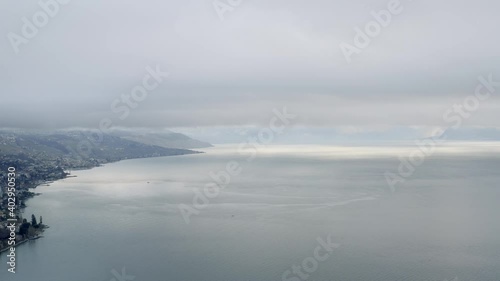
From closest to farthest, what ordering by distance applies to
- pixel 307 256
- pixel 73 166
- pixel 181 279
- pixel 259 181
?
pixel 181 279
pixel 307 256
pixel 259 181
pixel 73 166

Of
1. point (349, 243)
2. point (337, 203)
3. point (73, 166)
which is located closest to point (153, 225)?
point (349, 243)

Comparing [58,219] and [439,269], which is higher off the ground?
[58,219]

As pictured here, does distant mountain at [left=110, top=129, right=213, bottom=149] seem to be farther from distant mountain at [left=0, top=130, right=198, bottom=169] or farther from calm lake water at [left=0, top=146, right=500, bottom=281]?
calm lake water at [left=0, top=146, right=500, bottom=281]

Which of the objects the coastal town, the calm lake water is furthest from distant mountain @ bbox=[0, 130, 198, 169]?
the calm lake water

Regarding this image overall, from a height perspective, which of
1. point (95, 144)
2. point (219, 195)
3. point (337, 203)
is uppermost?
point (95, 144)

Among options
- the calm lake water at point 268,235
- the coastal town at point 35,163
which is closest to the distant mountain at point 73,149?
the coastal town at point 35,163

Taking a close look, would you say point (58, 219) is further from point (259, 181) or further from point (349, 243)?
point (259, 181)

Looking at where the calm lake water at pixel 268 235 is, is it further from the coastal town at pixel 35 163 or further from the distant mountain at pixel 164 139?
the distant mountain at pixel 164 139

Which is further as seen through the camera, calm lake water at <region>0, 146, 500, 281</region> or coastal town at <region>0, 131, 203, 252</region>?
coastal town at <region>0, 131, 203, 252</region>
